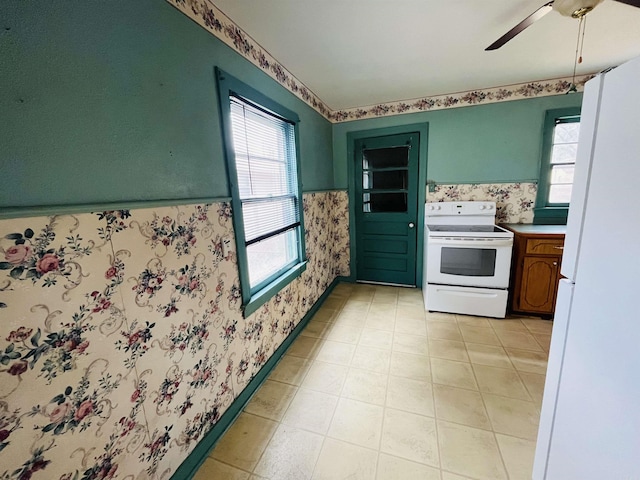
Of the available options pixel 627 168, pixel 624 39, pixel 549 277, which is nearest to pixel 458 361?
pixel 549 277

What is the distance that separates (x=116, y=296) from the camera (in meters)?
0.92

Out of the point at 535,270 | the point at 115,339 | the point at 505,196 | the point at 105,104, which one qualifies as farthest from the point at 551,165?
the point at 115,339

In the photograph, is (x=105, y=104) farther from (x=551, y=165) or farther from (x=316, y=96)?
(x=551, y=165)

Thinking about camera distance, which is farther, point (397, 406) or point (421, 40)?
point (421, 40)

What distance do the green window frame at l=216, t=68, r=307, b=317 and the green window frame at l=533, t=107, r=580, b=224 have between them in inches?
106

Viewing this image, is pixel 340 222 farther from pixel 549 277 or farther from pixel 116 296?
pixel 116 296

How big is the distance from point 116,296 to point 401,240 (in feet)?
10.1

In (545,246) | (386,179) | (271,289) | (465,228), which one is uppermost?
(386,179)

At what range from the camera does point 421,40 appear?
1781 mm

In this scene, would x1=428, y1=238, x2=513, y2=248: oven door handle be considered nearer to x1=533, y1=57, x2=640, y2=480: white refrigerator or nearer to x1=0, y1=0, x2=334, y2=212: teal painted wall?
→ x1=533, y1=57, x2=640, y2=480: white refrigerator

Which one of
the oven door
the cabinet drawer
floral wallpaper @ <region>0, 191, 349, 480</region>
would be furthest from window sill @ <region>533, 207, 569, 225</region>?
floral wallpaper @ <region>0, 191, 349, 480</region>

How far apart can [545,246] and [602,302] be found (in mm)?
2122

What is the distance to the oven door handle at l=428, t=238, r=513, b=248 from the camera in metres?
2.44

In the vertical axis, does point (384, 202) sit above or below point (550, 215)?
above
